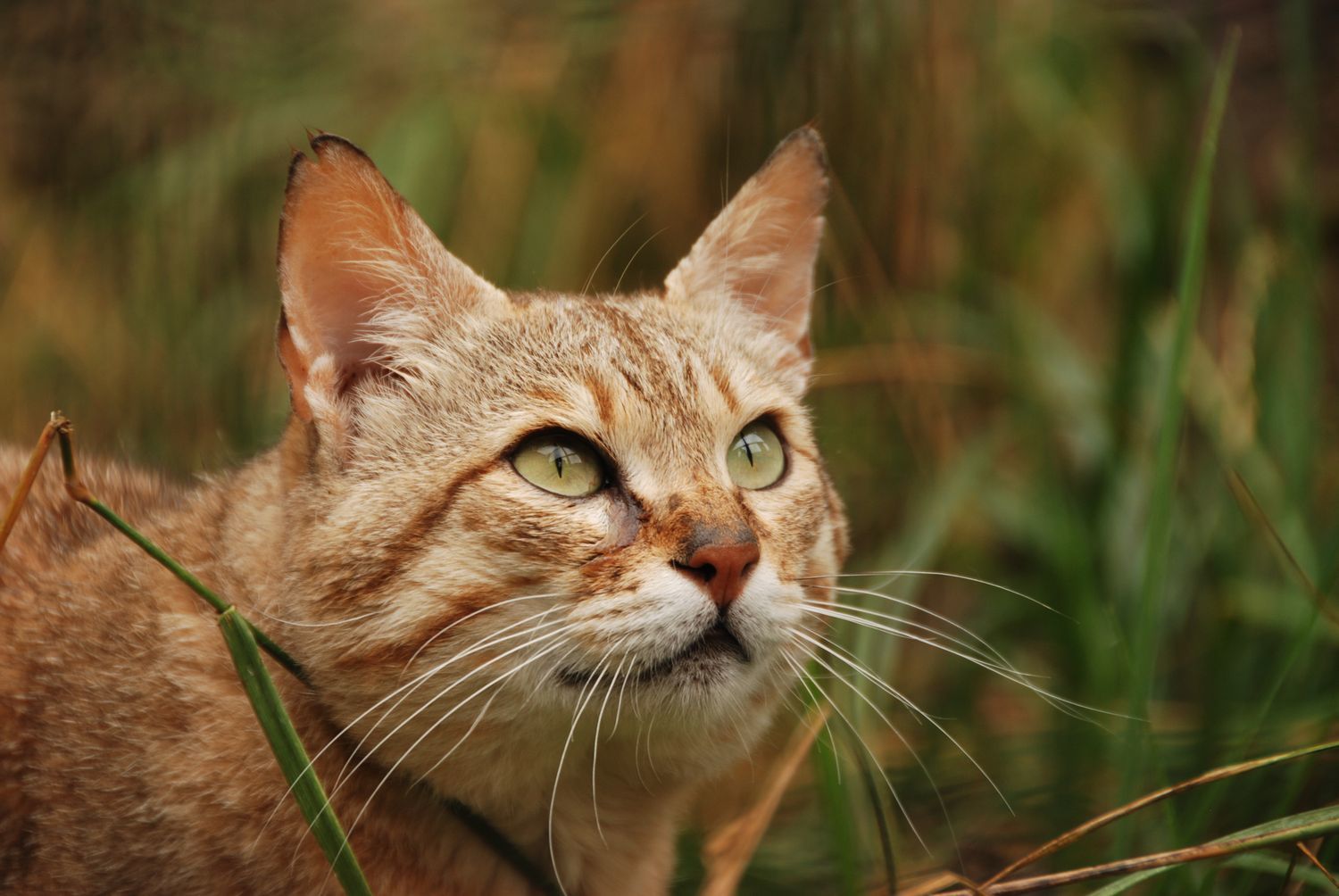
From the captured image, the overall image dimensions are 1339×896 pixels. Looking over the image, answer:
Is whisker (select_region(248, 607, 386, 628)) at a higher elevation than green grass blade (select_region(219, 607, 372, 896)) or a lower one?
higher

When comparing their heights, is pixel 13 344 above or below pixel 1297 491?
above

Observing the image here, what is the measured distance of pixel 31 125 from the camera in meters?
5.23

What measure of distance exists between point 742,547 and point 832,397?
9.11ft

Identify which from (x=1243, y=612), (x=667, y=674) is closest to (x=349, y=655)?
(x=667, y=674)

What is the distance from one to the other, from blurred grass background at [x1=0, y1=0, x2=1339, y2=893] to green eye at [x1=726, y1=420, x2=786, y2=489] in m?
0.81

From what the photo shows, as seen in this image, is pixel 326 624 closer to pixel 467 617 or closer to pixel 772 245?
pixel 467 617

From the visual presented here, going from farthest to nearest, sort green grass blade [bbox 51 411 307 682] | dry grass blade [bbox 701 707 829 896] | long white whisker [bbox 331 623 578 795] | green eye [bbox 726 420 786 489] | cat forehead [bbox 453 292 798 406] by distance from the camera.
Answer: dry grass blade [bbox 701 707 829 896], green eye [bbox 726 420 786 489], cat forehead [bbox 453 292 798 406], long white whisker [bbox 331 623 578 795], green grass blade [bbox 51 411 307 682]

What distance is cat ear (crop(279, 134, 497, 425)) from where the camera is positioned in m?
2.14

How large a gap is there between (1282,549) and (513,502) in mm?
1751

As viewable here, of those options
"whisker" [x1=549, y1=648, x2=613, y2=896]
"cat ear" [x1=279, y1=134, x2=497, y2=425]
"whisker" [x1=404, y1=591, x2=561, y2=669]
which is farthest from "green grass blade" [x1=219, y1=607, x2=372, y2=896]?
"cat ear" [x1=279, y1=134, x2=497, y2=425]

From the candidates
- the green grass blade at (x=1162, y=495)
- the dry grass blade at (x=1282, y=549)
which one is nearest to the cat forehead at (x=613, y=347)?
the green grass blade at (x=1162, y=495)

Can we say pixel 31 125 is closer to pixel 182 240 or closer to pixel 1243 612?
pixel 182 240

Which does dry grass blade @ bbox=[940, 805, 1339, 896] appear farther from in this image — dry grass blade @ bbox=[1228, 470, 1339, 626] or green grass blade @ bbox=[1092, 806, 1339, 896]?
dry grass blade @ bbox=[1228, 470, 1339, 626]

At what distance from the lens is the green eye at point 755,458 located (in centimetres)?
241
